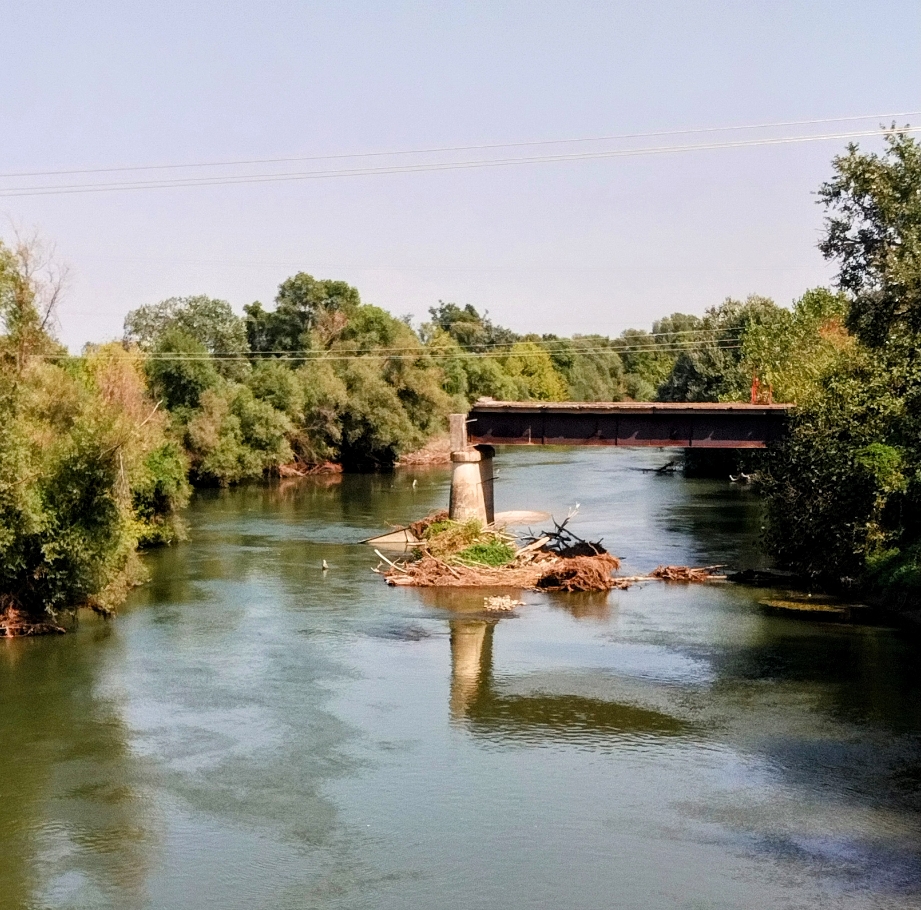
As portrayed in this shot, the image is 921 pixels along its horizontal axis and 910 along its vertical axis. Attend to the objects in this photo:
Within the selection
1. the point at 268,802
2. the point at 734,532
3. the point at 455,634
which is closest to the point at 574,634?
the point at 455,634

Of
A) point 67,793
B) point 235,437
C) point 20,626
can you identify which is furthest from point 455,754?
point 235,437

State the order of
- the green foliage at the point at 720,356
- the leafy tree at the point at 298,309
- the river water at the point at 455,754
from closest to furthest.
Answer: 1. the river water at the point at 455,754
2. the green foliage at the point at 720,356
3. the leafy tree at the point at 298,309

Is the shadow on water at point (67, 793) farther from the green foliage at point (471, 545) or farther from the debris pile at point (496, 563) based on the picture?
the green foliage at point (471, 545)

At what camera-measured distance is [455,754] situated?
1051 inches

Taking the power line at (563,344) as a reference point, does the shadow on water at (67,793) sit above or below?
below

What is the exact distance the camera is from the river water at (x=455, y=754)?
2066 centimetres

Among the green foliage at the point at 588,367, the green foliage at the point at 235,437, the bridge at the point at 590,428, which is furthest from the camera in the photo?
the green foliage at the point at 588,367

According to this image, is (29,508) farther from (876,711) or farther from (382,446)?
(382,446)

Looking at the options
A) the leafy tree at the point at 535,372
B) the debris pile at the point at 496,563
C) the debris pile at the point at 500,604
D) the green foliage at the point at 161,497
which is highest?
the leafy tree at the point at 535,372

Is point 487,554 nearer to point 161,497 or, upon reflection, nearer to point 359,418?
point 161,497

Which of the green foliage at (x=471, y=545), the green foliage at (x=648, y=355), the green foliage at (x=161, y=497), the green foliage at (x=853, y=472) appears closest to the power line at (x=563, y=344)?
the green foliage at (x=648, y=355)

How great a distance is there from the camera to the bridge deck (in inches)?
2056

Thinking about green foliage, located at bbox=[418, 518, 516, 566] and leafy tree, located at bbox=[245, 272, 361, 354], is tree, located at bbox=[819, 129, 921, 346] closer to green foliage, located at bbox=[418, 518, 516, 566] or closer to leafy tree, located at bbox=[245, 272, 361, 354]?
green foliage, located at bbox=[418, 518, 516, 566]

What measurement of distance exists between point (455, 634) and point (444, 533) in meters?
11.7
